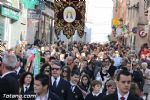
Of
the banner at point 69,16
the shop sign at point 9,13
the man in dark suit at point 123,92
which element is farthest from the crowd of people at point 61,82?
the shop sign at point 9,13

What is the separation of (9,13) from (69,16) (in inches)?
582

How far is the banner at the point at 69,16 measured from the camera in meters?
20.4

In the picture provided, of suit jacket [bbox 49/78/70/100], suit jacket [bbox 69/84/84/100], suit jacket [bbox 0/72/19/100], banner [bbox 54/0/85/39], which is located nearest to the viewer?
suit jacket [bbox 0/72/19/100]

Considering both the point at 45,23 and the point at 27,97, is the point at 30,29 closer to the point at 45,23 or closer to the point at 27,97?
the point at 45,23

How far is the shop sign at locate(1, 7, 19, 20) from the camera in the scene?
108 feet

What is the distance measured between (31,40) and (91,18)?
63.8m

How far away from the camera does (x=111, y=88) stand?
36.3ft

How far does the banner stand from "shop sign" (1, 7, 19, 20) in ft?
40.7

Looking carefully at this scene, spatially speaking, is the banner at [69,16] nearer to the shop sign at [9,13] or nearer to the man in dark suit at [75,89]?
the man in dark suit at [75,89]

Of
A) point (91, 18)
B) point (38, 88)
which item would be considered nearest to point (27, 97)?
point (38, 88)

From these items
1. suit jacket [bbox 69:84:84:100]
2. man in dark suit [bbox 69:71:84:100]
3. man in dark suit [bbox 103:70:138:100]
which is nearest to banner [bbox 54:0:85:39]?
man in dark suit [bbox 69:71:84:100]

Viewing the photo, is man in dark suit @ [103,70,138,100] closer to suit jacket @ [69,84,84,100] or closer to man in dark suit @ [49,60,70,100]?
man in dark suit @ [49,60,70,100]

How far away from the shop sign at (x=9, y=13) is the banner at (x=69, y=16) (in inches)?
488

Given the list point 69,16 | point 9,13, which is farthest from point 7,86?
point 9,13
